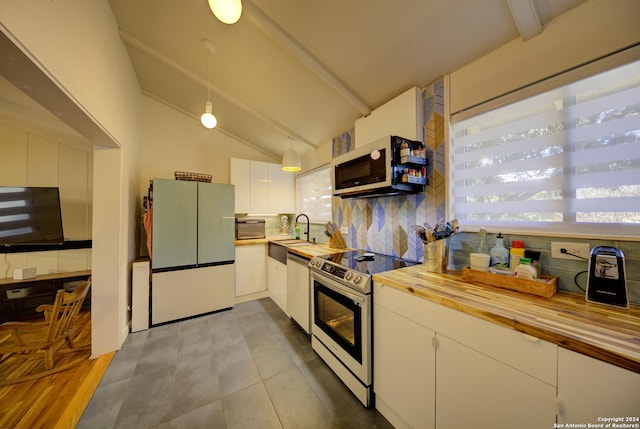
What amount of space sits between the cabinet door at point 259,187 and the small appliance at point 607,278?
348 cm

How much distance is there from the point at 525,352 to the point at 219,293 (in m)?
A: 2.99

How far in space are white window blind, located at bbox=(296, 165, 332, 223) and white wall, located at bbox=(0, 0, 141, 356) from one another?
7.52ft

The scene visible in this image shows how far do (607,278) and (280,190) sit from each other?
355cm

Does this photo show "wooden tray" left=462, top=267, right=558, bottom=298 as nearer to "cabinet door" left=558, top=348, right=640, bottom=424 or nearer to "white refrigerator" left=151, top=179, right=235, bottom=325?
"cabinet door" left=558, top=348, right=640, bottom=424

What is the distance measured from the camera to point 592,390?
2.14 feet

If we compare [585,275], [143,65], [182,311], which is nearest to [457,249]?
[585,275]

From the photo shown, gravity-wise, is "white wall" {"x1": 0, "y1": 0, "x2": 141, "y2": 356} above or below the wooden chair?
above

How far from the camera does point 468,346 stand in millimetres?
938

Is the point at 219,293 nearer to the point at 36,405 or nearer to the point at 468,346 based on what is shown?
the point at 36,405

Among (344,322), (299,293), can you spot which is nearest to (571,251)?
(344,322)

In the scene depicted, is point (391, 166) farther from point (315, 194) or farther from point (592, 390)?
point (315, 194)

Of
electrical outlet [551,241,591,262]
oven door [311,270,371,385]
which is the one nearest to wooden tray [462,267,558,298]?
electrical outlet [551,241,591,262]

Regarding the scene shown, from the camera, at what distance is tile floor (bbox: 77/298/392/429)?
52.6 inches

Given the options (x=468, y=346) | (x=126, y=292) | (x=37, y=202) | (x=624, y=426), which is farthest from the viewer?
(x=37, y=202)
